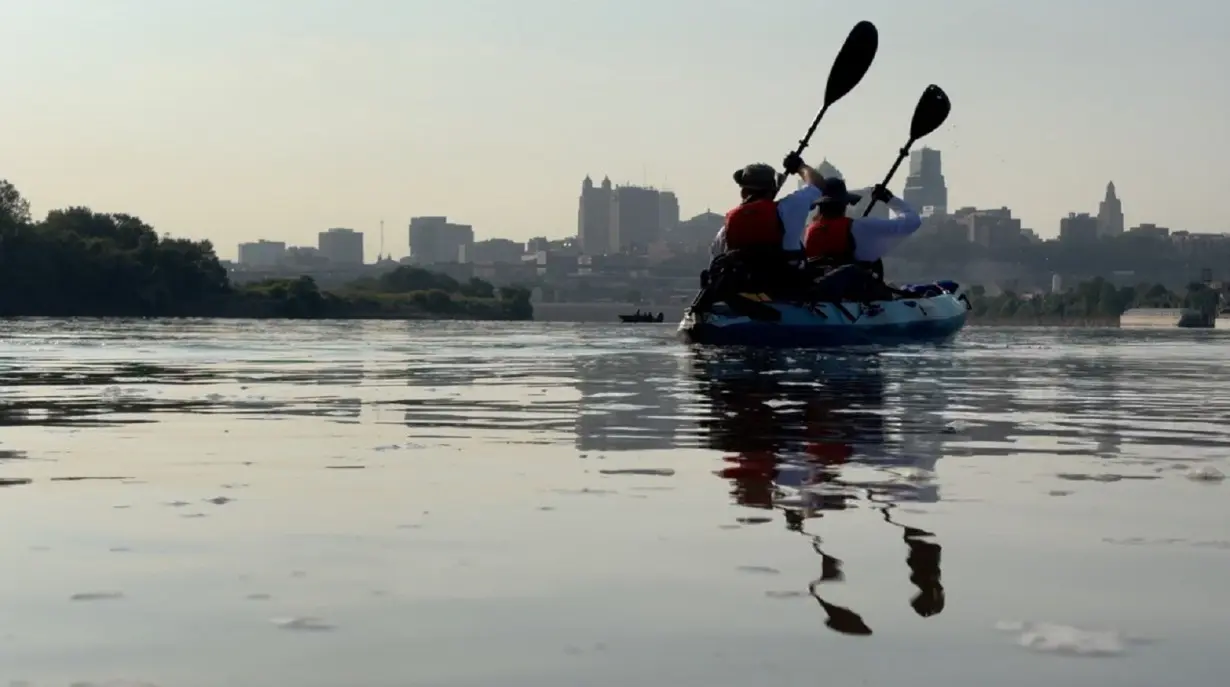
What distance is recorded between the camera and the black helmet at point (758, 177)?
48375 mm

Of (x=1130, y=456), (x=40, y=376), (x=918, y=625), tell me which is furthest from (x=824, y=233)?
(x=918, y=625)

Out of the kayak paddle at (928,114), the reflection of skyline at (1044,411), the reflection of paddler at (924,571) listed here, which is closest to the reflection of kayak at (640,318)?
the kayak paddle at (928,114)

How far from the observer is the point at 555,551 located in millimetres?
7723

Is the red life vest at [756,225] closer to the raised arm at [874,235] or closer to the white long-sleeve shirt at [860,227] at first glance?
the white long-sleeve shirt at [860,227]

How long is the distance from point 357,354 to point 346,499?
31.0 m

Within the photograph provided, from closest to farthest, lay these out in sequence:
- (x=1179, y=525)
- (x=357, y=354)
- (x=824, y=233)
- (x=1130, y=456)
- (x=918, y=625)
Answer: (x=918, y=625) → (x=1179, y=525) → (x=1130, y=456) → (x=357, y=354) → (x=824, y=233)

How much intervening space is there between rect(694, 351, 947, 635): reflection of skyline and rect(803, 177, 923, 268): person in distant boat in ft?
83.2

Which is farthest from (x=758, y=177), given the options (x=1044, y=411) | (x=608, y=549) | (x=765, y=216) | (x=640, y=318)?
(x=640, y=318)

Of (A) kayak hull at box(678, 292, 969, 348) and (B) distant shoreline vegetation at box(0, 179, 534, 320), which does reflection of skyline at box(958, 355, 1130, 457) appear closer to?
(A) kayak hull at box(678, 292, 969, 348)

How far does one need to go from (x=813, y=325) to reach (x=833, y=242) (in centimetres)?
737

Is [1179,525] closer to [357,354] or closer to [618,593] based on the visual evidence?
[618,593]

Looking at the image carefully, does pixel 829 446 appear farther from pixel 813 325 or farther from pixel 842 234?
pixel 842 234

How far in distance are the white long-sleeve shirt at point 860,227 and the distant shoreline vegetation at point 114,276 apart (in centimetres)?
10879

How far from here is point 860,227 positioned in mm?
53875
